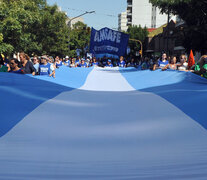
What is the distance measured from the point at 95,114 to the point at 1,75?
2.90 m

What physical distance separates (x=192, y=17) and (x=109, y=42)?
6210 millimetres

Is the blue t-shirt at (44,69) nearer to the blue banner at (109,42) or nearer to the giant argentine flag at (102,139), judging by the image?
the giant argentine flag at (102,139)

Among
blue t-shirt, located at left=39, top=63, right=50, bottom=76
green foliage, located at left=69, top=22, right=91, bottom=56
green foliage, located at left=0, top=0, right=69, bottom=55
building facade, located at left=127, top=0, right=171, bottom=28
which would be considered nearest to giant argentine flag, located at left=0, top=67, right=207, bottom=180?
blue t-shirt, located at left=39, top=63, right=50, bottom=76

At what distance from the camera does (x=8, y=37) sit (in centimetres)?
2136

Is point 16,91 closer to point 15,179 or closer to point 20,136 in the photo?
point 20,136

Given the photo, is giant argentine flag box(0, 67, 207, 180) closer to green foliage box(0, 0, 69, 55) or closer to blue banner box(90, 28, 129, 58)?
green foliage box(0, 0, 69, 55)

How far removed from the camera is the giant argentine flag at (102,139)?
2412 mm

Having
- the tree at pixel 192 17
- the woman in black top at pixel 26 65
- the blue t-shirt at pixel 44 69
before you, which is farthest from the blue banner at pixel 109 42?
the woman in black top at pixel 26 65

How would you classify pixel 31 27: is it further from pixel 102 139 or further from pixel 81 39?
pixel 81 39

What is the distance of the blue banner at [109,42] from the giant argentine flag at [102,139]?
664 inches

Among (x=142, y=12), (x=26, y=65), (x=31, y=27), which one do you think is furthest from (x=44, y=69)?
(x=142, y=12)

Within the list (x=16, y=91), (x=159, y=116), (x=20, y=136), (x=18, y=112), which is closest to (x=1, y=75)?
(x=16, y=91)

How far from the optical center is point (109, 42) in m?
21.5

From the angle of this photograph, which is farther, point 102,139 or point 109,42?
point 109,42
